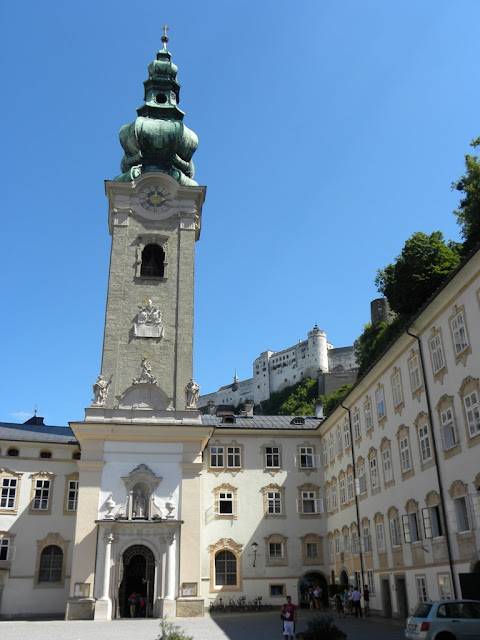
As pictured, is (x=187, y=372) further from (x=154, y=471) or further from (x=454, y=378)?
(x=454, y=378)

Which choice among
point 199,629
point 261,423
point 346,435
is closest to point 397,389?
point 346,435

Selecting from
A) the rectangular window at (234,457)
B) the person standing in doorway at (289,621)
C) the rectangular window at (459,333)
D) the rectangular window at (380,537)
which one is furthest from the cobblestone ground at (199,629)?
the rectangular window at (234,457)

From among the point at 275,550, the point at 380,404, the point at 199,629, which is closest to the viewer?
the point at 199,629

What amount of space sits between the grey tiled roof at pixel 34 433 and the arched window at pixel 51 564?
220 inches

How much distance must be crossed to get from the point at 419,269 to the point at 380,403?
15577mm

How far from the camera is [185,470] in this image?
101 ft

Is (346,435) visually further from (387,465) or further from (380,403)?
(387,465)

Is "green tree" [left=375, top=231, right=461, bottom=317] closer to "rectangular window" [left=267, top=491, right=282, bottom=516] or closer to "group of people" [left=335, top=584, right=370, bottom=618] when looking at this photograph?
"rectangular window" [left=267, top=491, right=282, bottom=516]

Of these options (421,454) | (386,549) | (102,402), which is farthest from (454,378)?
(102,402)

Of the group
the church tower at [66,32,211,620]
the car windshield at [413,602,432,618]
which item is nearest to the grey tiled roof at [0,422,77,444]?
the church tower at [66,32,211,620]

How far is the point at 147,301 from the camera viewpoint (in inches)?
1383

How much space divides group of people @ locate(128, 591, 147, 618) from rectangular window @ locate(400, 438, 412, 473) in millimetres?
13536

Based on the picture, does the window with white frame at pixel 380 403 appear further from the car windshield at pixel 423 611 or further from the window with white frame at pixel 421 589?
the car windshield at pixel 423 611

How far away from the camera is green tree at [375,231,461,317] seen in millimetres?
39000
